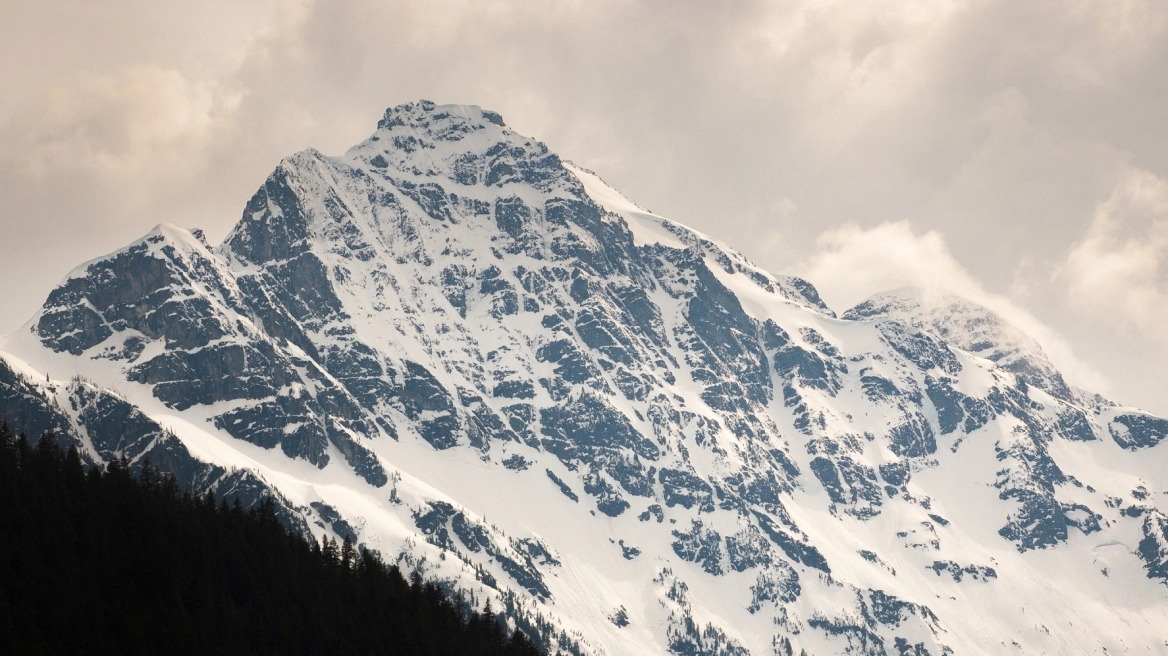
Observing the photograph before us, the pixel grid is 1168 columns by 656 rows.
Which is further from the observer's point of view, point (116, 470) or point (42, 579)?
point (116, 470)

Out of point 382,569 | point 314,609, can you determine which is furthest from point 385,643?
point 382,569

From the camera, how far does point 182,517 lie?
606 ft

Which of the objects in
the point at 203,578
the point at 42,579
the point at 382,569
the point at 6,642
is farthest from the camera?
the point at 382,569

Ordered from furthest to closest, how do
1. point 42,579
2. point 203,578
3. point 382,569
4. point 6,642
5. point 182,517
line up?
1. point 382,569
2. point 182,517
3. point 203,578
4. point 42,579
5. point 6,642

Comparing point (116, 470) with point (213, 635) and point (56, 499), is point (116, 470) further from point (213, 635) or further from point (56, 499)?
point (213, 635)

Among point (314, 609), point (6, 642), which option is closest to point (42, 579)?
point (6, 642)

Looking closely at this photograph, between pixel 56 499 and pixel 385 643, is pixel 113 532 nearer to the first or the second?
pixel 56 499

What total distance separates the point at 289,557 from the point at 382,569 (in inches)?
618

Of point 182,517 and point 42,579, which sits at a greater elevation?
point 182,517

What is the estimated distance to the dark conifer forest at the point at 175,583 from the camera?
14962 centimetres

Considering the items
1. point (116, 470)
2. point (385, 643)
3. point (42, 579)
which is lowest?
point (42, 579)

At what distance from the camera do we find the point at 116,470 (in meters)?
192

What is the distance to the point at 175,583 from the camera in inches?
6629

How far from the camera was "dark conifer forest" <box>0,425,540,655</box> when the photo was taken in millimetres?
149625
